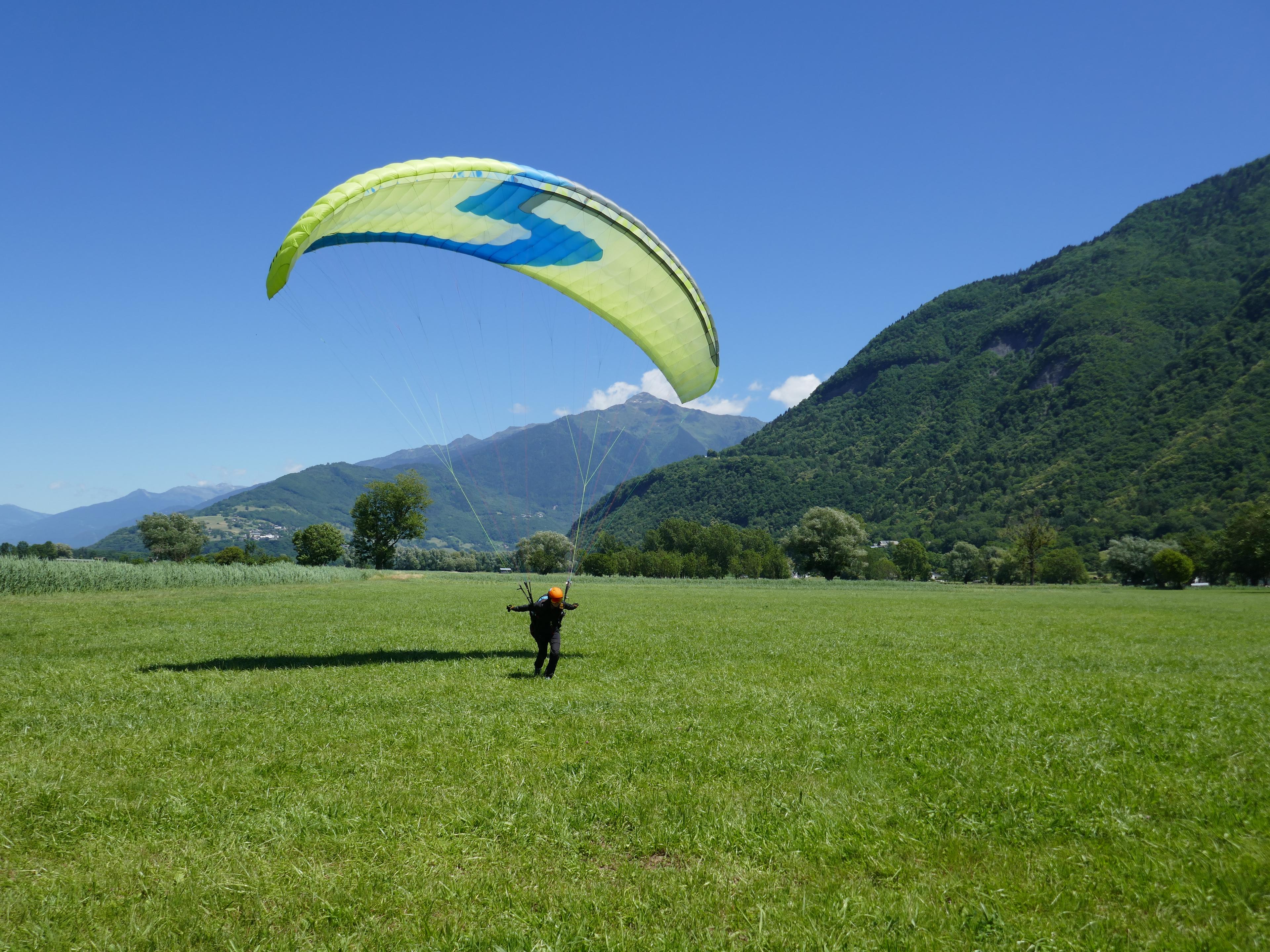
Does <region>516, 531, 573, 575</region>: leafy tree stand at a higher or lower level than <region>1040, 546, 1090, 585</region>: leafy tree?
higher

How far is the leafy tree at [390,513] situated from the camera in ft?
253

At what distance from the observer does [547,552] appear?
7844cm

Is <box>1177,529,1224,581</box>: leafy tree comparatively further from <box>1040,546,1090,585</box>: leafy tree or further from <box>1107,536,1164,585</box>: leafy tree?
<box>1040,546,1090,585</box>: leafy tree

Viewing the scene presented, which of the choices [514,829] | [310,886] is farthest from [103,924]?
[514,829]

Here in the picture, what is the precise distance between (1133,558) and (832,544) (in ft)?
103

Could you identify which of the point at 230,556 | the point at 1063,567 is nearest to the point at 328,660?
the point at 230,556

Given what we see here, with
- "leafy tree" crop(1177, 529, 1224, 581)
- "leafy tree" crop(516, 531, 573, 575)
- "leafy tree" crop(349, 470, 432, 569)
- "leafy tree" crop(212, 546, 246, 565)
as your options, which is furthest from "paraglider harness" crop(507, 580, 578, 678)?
"leafy tree" crop(212, 546, 246, 565)

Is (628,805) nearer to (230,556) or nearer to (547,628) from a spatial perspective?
(547,628)

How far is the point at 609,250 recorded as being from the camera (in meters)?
12.3

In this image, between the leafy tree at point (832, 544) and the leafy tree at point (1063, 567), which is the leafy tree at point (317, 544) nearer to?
the leafy tree at point (832, 544)

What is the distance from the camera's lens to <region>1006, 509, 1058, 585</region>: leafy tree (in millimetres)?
83875

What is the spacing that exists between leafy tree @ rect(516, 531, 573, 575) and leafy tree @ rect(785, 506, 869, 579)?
27098 mm

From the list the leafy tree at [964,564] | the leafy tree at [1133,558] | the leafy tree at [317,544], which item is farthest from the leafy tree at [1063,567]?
the leafy tree at [317,544]

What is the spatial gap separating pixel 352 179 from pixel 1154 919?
11.5 metres
